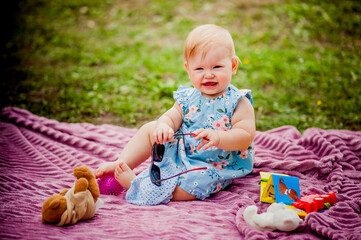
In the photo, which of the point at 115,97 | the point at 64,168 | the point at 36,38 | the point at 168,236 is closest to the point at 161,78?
the point at 115,97

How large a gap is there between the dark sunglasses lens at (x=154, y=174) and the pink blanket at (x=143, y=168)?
15 centimetres

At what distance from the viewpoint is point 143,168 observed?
7.97ft

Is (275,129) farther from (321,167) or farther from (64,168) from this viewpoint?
(64,168)

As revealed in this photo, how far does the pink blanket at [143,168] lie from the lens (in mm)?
1665

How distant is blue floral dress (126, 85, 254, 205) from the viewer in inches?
79.6

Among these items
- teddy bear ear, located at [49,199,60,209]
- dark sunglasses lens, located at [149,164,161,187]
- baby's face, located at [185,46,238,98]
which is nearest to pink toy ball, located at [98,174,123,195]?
dark sunglasses lens, located at [149,164,161,187]

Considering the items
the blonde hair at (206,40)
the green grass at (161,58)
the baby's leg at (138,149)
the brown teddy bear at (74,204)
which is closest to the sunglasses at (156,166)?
the baby's leg at (138,149)

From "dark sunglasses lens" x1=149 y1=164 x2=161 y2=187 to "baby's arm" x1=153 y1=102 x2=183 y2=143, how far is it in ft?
0.56

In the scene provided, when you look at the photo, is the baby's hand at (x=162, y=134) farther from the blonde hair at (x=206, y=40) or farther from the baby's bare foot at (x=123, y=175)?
the blonde hair at (x=206, y=40)

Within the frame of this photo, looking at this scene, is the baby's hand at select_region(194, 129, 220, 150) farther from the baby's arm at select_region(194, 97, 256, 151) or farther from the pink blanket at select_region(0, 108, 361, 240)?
the pink blanket at select_region(0, 108, 361, 240)

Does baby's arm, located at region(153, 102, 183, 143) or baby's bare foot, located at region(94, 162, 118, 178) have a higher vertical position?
baby's arm, located at region(153, 102, 183, 143)

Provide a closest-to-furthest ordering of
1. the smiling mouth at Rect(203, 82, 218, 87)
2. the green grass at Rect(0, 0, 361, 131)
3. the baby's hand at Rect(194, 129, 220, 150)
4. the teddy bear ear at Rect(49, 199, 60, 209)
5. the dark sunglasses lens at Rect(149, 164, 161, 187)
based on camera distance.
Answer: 1. the teddy bear ear at Rect(49, 199, 60, 209)
2. the baby's hand at Rect(194, 129, 220, 150)
3. the dark sunglasses lens at Rect(149, 164, 161, 187)
4. the smiling mouth at Rect(203, 82, 218, 87)
5. the green grass at Rect(0, 0, 361, 131)

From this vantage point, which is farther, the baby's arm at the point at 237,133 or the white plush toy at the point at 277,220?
the baby's arm at the point at 237,133

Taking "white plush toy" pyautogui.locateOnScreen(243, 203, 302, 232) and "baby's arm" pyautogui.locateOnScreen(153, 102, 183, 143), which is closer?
"white plush toy" pyautogui.locateOnScreen(243, 203, 302, 232)
